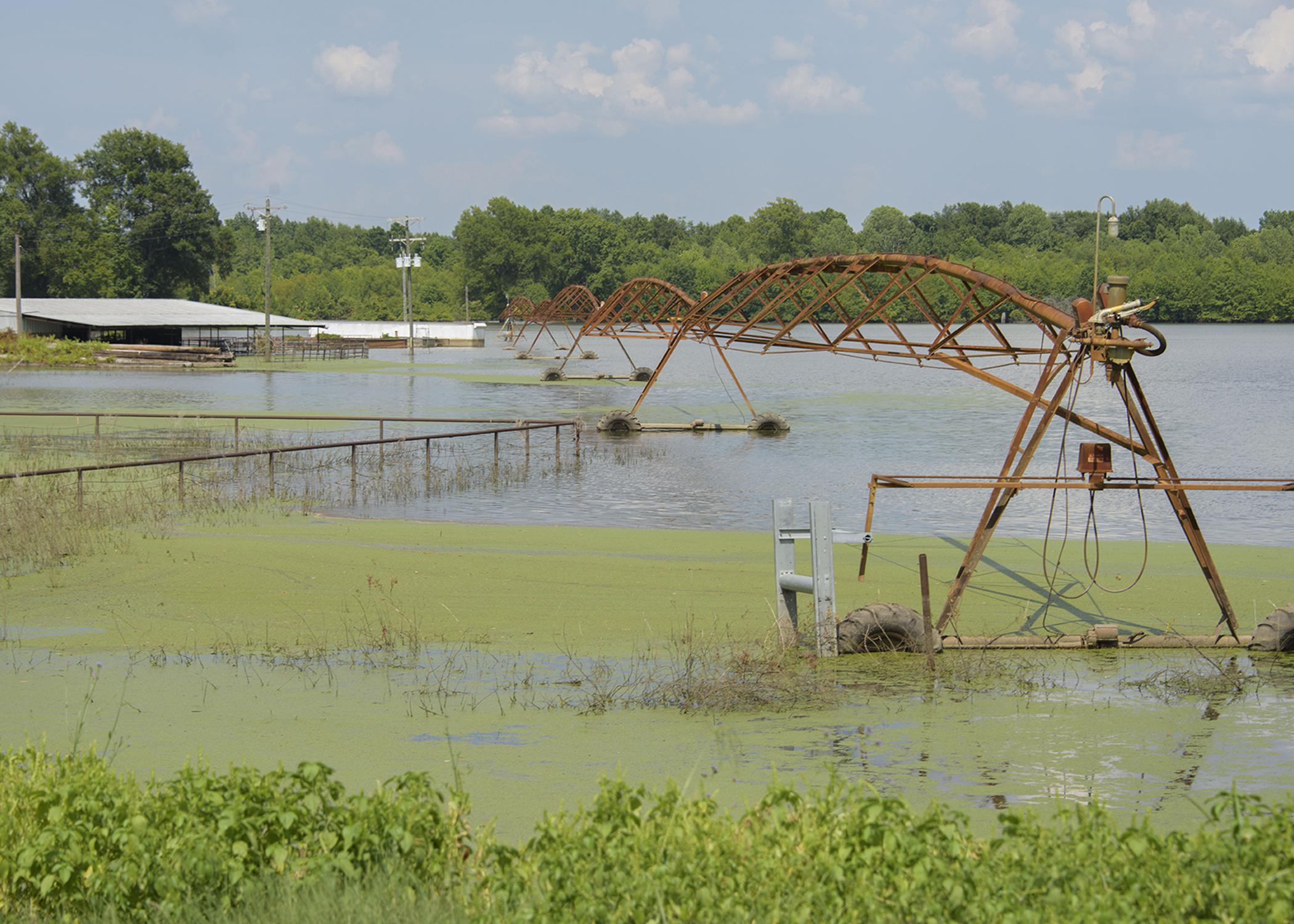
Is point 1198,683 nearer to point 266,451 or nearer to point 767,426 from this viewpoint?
point 266,451

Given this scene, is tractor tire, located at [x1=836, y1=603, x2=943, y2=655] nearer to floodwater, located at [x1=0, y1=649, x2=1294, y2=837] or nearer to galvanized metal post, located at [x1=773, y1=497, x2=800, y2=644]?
floodwater, located at [x1=0, y1=649, x2=1294, y2=837]

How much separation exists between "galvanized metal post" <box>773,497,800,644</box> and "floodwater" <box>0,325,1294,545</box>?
871cm

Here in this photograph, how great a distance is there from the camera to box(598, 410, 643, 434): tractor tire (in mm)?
34656

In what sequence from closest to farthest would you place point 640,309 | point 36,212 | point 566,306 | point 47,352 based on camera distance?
point 640,309, point 566,306, point 47,352, point 36,212

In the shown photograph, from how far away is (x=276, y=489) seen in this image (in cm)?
2111

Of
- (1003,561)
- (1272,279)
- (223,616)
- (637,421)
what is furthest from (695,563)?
(1272,279)

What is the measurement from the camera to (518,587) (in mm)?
12898

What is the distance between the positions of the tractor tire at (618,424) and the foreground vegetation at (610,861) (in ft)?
96.8

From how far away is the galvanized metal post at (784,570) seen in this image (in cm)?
1002

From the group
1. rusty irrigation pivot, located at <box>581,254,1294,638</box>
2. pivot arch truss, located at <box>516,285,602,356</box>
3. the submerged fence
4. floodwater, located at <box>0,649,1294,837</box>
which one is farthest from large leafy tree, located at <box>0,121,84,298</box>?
floodwater, located at <box>0,649,1294,837</box>

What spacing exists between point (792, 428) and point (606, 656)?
2962 cm

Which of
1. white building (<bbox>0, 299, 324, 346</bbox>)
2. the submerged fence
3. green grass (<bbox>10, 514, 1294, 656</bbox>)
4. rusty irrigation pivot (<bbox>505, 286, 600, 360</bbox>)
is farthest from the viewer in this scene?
white building (<bbox>0, 299, 324, 346</bbox>)

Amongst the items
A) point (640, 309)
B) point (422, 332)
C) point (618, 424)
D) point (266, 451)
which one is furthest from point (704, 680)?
point (422, 332)

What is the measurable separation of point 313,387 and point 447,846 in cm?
5153
